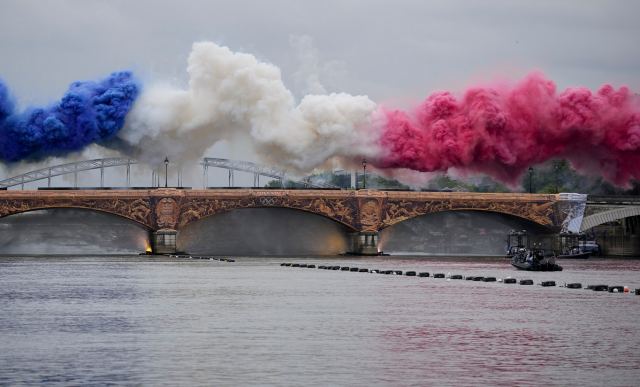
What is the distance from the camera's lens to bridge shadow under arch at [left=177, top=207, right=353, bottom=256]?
178 meters

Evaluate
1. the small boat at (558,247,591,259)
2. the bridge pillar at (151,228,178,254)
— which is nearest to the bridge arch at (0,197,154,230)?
the bridge pillar at (151,228,178,254)

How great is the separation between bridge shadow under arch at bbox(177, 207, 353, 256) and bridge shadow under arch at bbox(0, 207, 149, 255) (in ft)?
28.3

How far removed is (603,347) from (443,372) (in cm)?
919

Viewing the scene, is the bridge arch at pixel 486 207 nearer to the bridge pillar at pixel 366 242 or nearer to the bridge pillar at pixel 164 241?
the bridge pillar at pixel 366 242

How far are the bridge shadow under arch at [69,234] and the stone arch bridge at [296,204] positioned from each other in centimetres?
864

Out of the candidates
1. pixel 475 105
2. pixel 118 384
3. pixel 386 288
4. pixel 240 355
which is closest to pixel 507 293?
pixel 386 288

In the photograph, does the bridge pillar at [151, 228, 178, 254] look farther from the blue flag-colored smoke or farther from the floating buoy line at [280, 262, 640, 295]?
the floating buoy line at [280, 262, 640, 295]

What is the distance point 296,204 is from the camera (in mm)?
165875

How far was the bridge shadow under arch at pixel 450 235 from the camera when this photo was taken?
189250 millimetres

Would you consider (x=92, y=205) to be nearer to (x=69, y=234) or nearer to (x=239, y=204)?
(x=239, y=204)

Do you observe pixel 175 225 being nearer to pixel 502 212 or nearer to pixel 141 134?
pixel 141 134

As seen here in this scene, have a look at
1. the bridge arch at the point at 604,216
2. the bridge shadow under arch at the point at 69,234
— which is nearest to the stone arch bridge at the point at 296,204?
the bridge arch at the point at 604,216

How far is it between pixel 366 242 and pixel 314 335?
12279 centimetres

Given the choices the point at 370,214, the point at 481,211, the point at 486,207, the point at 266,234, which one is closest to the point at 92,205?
the point at 266,234
